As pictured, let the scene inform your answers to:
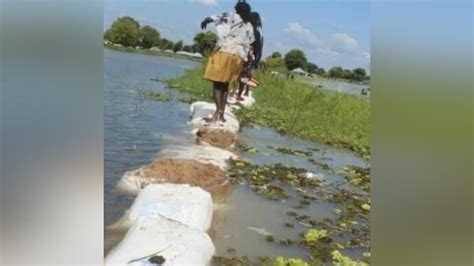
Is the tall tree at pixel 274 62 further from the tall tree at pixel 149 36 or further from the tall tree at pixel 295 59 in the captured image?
the tall tree at pixel 149 36

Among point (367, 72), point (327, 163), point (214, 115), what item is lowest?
point (327, 163)

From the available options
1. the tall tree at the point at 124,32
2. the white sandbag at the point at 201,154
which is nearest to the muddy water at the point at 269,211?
the white sandbag at the point at 201,154

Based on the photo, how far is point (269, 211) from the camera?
267 centimetres

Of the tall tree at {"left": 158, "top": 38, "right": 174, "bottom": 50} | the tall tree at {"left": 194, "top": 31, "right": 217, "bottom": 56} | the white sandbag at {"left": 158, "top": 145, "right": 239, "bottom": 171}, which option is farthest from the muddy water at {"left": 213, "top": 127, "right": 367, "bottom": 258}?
the tall tree at {"left": 158, "top": 38, "right": 174, "bottom": 50}

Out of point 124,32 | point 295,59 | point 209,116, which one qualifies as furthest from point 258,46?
point 124,32

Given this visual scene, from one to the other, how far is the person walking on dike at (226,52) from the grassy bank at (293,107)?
5 cm

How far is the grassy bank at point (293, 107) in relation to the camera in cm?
271

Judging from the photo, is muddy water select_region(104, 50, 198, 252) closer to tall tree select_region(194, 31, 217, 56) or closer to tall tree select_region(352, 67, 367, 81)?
tall tree select_region(194, 31, 217, 56)

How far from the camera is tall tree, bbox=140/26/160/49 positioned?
8.84 feet

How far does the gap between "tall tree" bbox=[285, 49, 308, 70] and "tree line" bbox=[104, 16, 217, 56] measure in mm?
348
